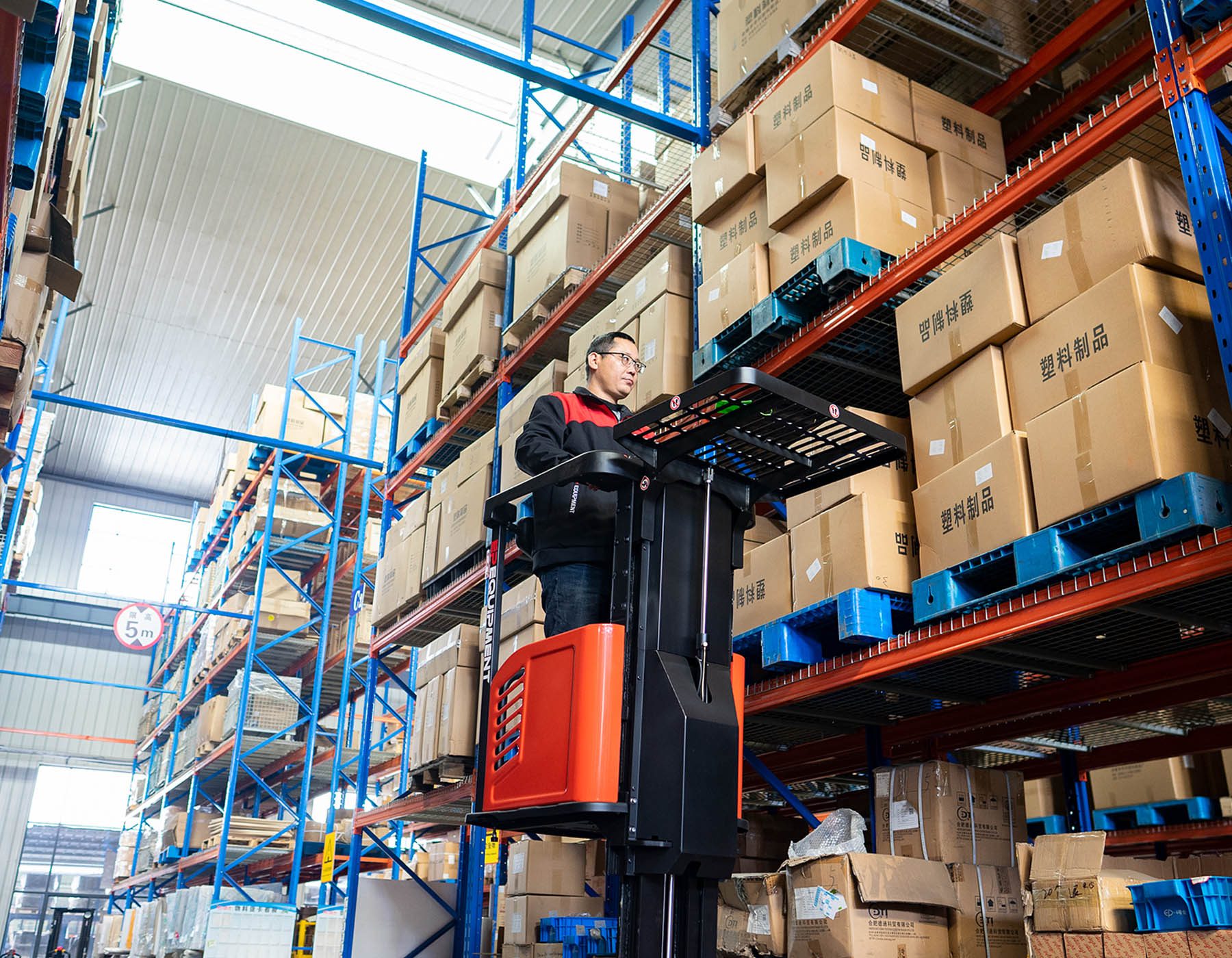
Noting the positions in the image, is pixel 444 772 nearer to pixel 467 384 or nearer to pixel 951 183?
pixel 467 384

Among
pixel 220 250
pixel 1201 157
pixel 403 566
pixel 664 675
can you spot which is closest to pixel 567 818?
pixel 664 675

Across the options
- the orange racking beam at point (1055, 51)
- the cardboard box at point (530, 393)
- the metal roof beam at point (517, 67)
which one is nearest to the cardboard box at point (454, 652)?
A: the cardboard box at point (530, 393)

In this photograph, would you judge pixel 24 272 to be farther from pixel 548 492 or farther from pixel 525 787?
pixel 525 787

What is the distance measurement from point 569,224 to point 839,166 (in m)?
3.14

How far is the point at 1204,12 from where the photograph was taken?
126 inches

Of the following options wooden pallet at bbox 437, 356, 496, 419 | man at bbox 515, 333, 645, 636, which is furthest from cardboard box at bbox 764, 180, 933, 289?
wooden pallet at bbox 437, 356, 496, 419

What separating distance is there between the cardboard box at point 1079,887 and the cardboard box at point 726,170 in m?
3.15

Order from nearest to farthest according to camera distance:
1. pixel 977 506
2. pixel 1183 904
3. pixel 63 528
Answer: pixel 1183 904 < pixel 977 506 < pixel 63 528

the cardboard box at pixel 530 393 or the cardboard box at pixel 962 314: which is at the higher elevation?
the cardboard box at pixel 530 393

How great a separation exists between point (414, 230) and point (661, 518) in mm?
8358

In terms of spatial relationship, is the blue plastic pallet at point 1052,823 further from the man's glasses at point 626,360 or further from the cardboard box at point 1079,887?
the man's glasses at point 626,360

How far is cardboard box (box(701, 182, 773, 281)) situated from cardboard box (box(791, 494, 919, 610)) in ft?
4.95

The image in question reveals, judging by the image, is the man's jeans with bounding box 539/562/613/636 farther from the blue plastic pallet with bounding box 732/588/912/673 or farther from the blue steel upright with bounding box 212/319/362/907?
the blue steel upright with bounding box 212/319/362/907

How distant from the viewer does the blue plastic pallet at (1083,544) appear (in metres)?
2.83
